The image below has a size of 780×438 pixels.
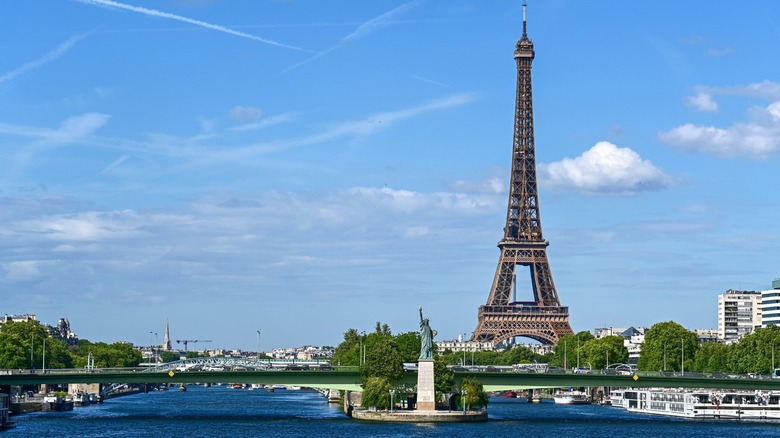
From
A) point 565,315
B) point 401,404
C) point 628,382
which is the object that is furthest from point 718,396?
point 565,315

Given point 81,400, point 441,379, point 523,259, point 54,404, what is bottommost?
point 81,400

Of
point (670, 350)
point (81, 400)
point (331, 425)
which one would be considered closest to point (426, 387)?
point (331, 425)

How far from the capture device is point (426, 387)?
96188mm

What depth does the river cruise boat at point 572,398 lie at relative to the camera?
148625mm

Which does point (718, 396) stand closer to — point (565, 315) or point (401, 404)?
point (401, 404)

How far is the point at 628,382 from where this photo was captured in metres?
102

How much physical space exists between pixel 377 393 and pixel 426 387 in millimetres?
5379

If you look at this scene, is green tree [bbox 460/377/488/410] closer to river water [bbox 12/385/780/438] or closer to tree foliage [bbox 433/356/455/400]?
tree foliage [bbox 433/356/455/400]

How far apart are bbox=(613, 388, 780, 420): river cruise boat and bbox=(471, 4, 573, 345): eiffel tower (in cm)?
6216

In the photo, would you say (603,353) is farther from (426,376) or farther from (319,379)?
(426,376)

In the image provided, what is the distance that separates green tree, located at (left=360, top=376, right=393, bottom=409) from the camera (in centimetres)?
10000

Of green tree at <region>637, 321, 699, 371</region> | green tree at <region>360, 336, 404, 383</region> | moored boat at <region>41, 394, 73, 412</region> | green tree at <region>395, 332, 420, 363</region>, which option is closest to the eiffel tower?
green tree at <region>637, 321, 699, 371</region>

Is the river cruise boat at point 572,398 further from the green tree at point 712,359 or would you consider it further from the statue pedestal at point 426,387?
the statue pedestal at point 426,387

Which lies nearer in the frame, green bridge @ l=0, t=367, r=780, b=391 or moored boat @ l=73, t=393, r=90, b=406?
green bridge @ l=0, t=367, r=780, b=391
